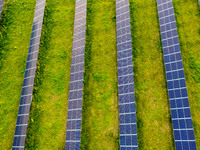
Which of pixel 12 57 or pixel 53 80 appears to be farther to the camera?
pixel 12 57

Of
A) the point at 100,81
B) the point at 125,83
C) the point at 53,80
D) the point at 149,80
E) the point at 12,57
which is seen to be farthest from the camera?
the point at 12,57

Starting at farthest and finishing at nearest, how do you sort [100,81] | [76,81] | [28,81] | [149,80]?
[28,81], [100,81], [76,81], [149,80]

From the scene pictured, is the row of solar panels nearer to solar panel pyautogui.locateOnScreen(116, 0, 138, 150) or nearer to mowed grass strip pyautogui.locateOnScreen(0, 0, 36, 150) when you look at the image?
solar panel pyautogui.locateOnScreen(116, 0, 138, 150)

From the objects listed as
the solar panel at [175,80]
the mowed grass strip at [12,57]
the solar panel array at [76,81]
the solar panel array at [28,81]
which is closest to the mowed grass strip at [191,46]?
the solar panel at [175,80]

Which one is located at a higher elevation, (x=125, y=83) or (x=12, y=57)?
(x=12, y=57)

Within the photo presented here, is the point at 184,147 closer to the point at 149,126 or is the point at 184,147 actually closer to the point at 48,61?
the point at 149,126

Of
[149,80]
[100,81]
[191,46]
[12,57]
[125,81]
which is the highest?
[12,57]

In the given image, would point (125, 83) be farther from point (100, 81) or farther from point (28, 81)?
point (28, 81)

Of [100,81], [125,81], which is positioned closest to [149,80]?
[125,81]
